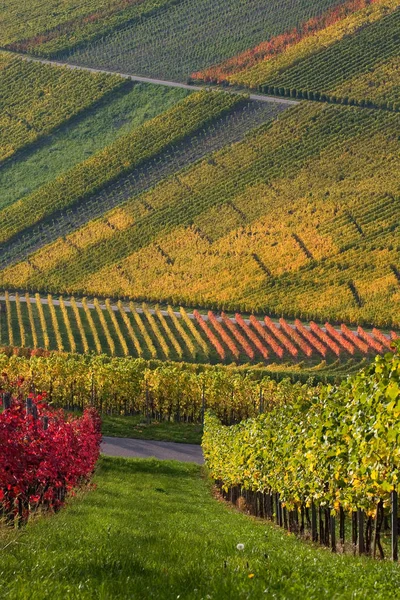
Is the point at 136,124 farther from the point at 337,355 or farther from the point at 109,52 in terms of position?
the point at 337,355

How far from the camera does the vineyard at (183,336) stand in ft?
305

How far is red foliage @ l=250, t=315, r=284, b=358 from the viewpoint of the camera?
92925mm

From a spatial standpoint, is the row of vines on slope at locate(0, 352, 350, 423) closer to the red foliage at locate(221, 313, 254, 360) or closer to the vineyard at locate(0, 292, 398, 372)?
the vineyard at locate(0, 292, 398, 372)

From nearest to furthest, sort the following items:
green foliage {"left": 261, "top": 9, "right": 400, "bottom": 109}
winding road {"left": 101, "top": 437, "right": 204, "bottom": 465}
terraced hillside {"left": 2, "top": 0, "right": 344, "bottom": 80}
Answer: winding road {"left": 101, "top": 437, "right": 204, "bottom": 465} → green foliage {"left": 261, "top": 9, "right": 400, "bottom": 109} → terraced hillside {"left": 2, "top": 0, "right": 344, "bottom": 80}

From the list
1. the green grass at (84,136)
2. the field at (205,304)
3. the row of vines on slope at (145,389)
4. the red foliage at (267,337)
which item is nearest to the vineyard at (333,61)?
the field at (205,304)

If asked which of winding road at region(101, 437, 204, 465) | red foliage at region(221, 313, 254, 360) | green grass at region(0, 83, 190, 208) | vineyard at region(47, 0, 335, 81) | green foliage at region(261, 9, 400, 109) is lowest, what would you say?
winding road at region(101, 437, 204, 465)

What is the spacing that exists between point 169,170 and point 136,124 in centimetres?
2015

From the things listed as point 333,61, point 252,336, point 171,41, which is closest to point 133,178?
point 333,61

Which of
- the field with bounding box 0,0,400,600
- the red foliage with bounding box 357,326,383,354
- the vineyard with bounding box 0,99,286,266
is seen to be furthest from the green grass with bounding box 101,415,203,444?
the vineyard with bounding box 0,99,286,266

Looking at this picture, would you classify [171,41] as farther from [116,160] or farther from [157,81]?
[116,160]

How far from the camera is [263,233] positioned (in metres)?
128

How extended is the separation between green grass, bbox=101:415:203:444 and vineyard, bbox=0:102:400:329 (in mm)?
35681

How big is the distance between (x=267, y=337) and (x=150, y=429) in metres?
29.2

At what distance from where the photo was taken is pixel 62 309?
108 m
